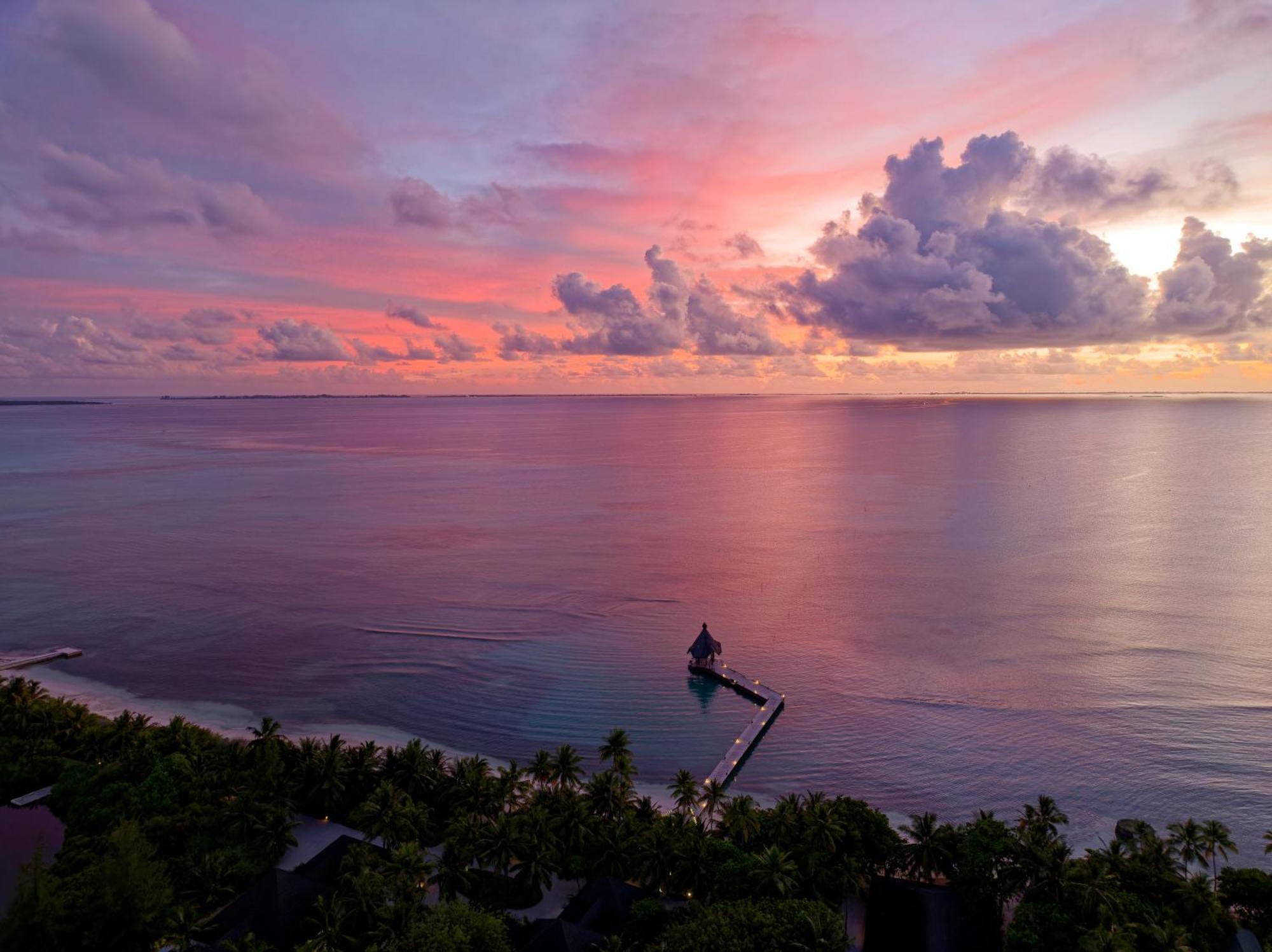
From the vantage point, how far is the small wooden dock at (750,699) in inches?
1505

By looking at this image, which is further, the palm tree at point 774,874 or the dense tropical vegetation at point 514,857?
the palm tree at point 774,874

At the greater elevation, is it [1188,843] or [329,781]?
[329,781]

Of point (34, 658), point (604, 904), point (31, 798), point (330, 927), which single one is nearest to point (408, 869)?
point (330, 927)

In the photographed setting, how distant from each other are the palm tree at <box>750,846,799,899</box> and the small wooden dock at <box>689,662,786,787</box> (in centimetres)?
644

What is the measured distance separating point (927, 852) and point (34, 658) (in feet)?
184

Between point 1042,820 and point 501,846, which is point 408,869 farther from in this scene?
point 1042,820

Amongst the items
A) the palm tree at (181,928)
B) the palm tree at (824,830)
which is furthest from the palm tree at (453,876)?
the palm tree at (824,830)

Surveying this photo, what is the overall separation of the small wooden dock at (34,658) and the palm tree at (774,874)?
1970 inches

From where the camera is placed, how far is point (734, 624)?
57.9 meters

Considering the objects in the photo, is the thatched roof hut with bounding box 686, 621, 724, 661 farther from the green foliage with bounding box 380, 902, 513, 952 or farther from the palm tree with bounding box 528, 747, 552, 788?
the green foliage with bounding box 380, 902, 513, 952

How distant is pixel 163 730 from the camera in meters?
35.9

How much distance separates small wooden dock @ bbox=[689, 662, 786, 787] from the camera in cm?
3822

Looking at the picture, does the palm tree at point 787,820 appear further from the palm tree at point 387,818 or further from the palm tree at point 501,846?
the palm tree at point 387,818

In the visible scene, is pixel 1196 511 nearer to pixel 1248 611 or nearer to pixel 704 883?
pixel 1248 611
